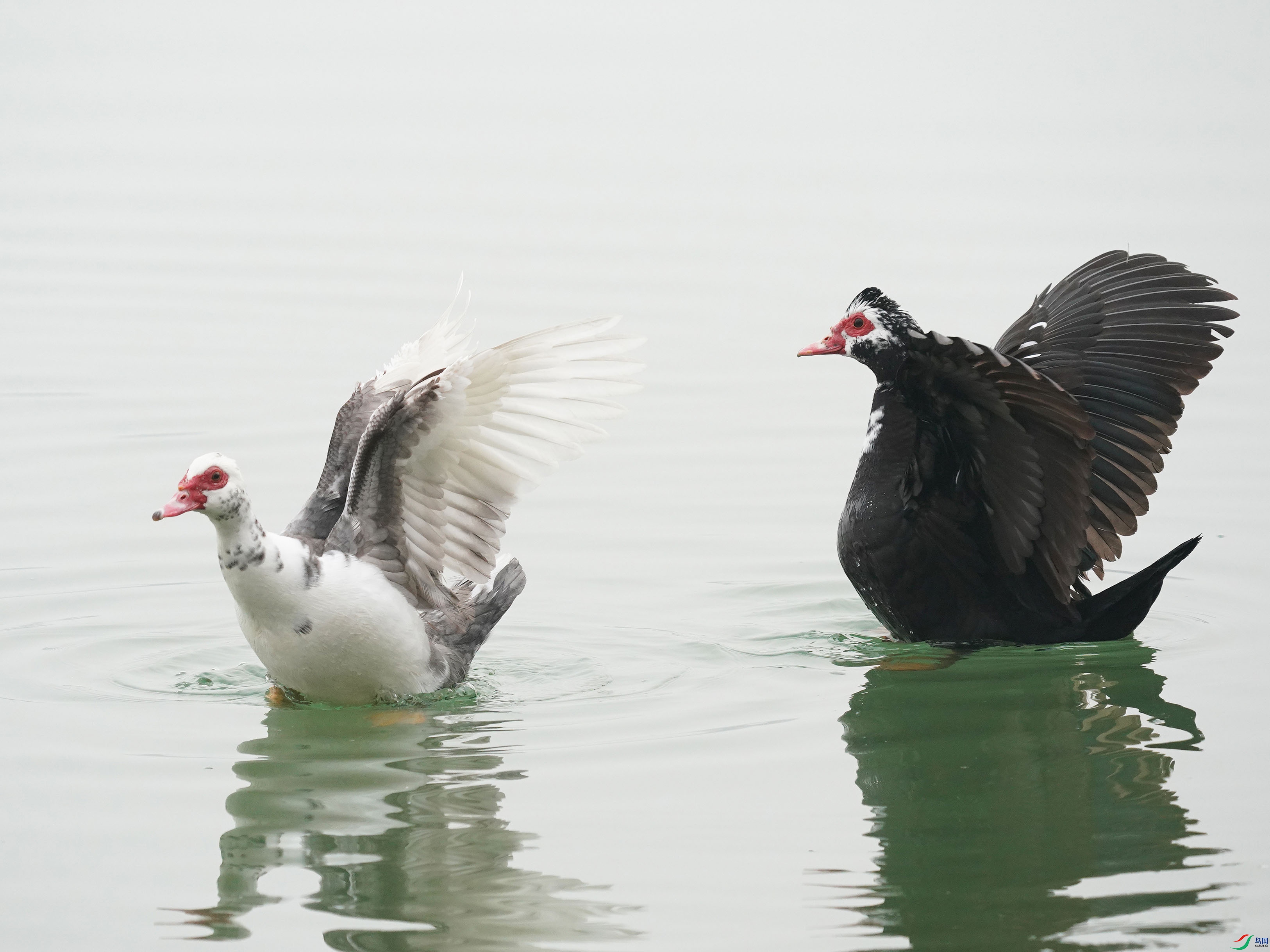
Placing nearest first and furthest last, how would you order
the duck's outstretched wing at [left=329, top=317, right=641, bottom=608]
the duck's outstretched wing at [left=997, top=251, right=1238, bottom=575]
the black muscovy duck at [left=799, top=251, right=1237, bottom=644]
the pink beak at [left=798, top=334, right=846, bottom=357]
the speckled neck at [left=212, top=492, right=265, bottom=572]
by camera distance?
the speckled neck at [left=212, top=492, right=265, bottom=572] < the duck's outstretched wing at [left=329, top=317, right=641, bottom=608] < the black muscovy duck at [left=799, top=251, right=1237, bottom=644] < the duck's outstretched wing at [left=997, top=251, right=1238, bottom=575] < the pink beak at [left=798, top=334, right=846, bottom=357]

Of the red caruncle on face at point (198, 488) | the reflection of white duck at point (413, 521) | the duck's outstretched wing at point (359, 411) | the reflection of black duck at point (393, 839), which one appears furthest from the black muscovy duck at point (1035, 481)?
the red caruncle on face at point (198, 488)

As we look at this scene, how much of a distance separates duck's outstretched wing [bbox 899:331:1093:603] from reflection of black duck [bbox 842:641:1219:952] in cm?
62

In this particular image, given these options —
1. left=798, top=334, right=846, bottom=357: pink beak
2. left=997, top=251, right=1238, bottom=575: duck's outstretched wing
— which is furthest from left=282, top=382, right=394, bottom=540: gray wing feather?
left=997, top=251, right=1238, bottom=575: duck's outstretched wing

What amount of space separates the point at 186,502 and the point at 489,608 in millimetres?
1762

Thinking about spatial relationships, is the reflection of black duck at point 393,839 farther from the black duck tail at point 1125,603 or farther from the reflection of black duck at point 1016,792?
the black duck tail at point 1125,603

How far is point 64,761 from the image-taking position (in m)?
7.29

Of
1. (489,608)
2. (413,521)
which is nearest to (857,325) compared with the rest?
(489,608)

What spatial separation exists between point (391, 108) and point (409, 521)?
16.2 m

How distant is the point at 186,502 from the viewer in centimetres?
748

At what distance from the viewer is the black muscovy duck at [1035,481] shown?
8523mm

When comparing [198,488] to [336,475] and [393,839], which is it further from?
[393,839]

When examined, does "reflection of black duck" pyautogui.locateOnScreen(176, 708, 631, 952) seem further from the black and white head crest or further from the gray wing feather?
the black and white head crest

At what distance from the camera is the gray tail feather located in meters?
8.60

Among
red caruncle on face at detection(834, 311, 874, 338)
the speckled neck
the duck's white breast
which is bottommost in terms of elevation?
the duck's white breast
